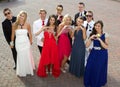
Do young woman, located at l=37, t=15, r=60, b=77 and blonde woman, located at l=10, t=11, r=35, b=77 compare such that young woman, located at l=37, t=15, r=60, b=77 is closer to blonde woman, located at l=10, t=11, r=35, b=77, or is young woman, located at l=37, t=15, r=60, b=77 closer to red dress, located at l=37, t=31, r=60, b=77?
red dress, located at l=37, t=31, r=60, b=77

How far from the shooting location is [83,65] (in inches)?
385

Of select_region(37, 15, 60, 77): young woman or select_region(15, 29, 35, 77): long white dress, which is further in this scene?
select_region(15, 29, 35, 77): long white dress

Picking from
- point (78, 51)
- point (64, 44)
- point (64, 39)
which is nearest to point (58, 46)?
point (64, 44)

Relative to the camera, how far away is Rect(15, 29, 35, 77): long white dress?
→ 31.7 feet

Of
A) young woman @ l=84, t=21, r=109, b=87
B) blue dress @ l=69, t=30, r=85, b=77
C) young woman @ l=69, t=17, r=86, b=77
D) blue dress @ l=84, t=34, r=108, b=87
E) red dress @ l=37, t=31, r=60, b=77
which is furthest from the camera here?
red dress @ l=37, t=31, r=60, b=77

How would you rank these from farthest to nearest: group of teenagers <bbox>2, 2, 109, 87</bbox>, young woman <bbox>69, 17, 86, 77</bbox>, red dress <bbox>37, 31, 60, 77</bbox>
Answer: red dress <bbox>37, 31, 60, 77</bbox>, young woman <bbox>69, 17, 86, 77</bbox>, group of teenagers <bbox>2, 2, 109, 87</bbox>

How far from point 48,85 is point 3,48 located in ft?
13.5

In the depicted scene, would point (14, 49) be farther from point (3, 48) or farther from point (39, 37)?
point (3, 48)

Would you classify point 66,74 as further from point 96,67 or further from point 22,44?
point 22,44

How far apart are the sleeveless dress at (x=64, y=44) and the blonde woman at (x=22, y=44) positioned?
99 centimetres

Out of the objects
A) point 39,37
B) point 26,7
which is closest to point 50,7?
point 26,7

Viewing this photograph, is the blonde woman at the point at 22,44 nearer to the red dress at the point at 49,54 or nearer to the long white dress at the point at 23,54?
the long white dress at the point at 23,54

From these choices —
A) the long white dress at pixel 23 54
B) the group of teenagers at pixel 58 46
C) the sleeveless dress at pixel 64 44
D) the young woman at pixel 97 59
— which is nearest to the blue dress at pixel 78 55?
the group of teenagers at pixel 58 46

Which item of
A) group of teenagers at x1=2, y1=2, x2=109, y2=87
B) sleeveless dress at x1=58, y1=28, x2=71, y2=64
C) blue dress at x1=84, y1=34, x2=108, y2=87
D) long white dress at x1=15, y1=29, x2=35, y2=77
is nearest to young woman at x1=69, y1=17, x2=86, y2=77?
Result: group of teenagers at x1=2, y1=2, x2=109, y2=87
